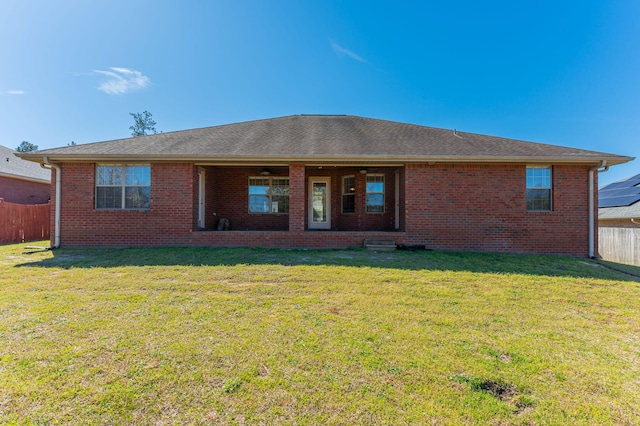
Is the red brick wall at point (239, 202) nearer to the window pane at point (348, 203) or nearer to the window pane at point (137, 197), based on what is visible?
the window pane at point (348, 203)

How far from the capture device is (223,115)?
2267 cm

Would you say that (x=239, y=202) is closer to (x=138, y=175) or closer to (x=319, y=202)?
(x=319, y=202)

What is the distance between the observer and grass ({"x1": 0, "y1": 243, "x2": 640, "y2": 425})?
2180 millimetres

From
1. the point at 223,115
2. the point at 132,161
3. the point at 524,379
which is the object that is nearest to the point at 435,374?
the point at 524,379

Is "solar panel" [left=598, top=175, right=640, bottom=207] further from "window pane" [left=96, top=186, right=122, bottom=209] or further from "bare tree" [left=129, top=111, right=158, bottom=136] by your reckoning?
"bare tree" [left=129, top=111, right=158, bottom=136]

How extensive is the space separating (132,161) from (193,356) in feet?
26.7

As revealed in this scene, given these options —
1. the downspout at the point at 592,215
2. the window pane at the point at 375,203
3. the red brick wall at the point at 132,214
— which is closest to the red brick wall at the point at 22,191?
the red brick wall at the point at 132,214

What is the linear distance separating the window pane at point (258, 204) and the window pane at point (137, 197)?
3725 millimetres

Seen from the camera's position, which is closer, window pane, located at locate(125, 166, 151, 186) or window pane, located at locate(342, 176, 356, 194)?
window pane, located at locate(125, 166, 151, 186)

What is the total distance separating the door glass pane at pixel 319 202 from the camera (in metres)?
12.4

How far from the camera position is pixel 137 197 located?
927 centimetres

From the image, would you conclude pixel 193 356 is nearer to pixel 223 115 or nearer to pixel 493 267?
pixel 493 267

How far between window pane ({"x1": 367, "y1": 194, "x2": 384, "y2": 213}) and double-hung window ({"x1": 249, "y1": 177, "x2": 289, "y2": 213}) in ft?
10.5

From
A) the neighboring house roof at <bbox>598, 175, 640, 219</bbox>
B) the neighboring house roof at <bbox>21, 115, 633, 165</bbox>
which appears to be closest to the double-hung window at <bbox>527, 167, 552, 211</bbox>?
the neighboring house roof at <bbox>21, 115, 633, 165</bbox>
